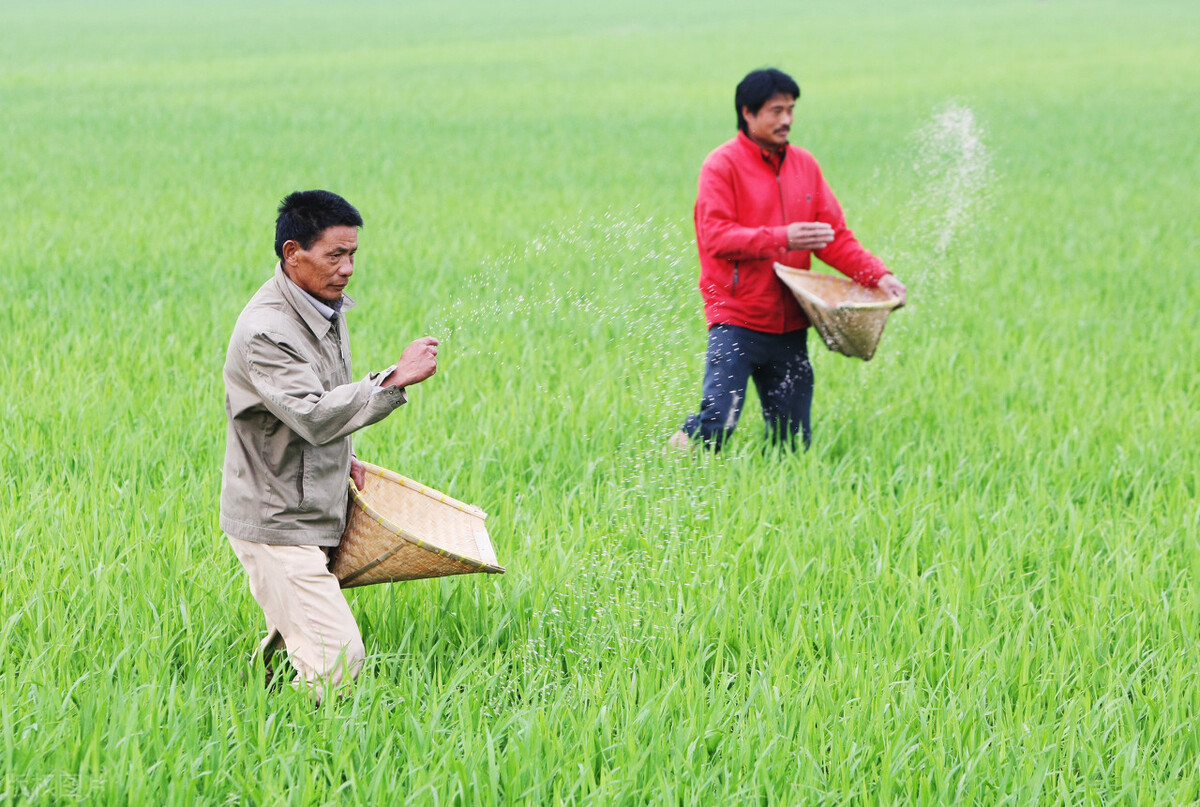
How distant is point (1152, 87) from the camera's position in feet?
77.9

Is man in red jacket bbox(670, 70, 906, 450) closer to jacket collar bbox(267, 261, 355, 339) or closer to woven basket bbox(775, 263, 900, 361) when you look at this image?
woven basket bbox(775, 263, 900, 361)

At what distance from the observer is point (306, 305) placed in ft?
8.96

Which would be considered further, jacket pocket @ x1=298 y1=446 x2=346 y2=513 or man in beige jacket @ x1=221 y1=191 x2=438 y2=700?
jacket pocket @ x1=298 y1=446 x2=346 y2=513

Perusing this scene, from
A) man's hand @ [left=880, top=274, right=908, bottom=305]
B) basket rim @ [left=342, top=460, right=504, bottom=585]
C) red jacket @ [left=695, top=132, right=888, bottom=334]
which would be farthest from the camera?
man's hand @ [left=880, top=274, right=908, bottom=305]

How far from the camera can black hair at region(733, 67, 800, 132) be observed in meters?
4.37

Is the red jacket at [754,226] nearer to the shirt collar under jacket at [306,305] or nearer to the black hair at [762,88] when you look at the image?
the black hair at [762,88]

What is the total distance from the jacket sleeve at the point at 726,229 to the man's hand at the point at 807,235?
38mm

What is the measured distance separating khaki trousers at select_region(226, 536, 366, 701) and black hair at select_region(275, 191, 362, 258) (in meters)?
0.67

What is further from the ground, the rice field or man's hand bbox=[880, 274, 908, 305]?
man's hand bbox=[880, 274, 908, 305]

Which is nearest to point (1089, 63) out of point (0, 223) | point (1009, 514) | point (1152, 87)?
point (1152, 87)

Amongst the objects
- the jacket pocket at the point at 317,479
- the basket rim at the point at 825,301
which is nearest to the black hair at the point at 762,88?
the basket rim at the point at 825,301

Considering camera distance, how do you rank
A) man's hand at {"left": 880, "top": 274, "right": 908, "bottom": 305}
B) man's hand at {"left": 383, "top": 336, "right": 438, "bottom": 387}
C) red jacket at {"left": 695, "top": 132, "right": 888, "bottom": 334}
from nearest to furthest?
man's hand at {"left": 383, "top": 336, "right": 438, "bottom": 387} < red jacket at {"left": 695, "top": 132, "right": 888, "bottom": 334} < man's hand at {"left": 880, "top": 274, "right": 908, "bottom": 305}

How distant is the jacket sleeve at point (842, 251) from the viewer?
4.73 m

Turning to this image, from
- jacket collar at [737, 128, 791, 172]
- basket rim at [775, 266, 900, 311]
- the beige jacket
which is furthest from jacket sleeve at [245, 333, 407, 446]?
jacket collar at [737, 128, 791, 172]
